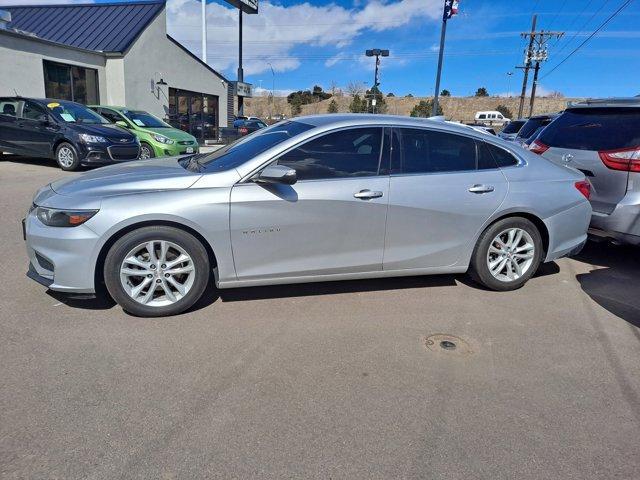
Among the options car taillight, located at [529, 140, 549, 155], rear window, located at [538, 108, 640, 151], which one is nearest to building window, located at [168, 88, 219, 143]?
car taillight, located at [529, 140, 549, 155]

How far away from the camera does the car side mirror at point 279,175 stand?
11.6 feet

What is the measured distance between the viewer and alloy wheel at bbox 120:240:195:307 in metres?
3.59

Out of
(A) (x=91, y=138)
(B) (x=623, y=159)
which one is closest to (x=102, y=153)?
(A) (x=91, y=138)

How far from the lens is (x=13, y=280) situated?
4352 millimetres

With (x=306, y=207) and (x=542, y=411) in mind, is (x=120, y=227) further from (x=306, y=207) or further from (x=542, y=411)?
(x=542, y=411)

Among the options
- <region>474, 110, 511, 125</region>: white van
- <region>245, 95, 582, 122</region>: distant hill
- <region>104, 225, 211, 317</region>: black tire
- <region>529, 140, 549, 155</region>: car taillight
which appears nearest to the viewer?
<region>104, 225, 211, 317</region>: black tire

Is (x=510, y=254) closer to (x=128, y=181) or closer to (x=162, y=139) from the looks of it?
(x=128, y=181)

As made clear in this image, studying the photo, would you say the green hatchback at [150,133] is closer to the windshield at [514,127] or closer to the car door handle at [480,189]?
the windshield at [514,127]

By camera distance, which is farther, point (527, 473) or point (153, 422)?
point (153, 422)

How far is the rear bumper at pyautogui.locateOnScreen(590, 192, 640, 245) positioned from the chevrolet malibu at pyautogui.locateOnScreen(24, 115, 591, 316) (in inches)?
20.9

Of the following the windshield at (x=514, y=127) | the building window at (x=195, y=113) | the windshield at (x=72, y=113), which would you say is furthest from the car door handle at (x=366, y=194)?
the building window at (x=195, y=113)

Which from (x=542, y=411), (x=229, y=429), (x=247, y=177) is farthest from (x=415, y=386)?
(x=247, y=177)

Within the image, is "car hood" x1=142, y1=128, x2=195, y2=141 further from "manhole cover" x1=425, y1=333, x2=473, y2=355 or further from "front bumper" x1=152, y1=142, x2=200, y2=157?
"manhole cover" x1=425, y1=333, x2=473, y2=355

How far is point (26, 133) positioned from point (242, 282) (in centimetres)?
1058
